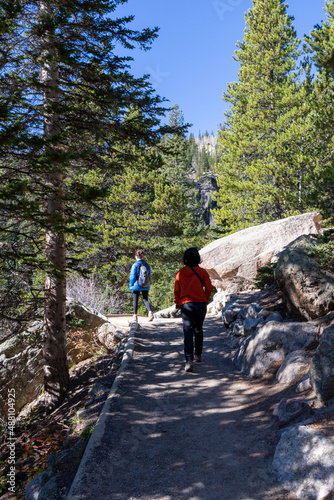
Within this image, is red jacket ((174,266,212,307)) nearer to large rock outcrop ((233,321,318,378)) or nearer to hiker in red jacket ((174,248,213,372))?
hiker in red jacket ((174,248,213,372))

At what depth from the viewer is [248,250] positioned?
464 inches

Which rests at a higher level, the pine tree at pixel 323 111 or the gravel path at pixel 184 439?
the pine tree at pixel 323 111

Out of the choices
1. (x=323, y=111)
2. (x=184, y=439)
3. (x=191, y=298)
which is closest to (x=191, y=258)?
(x=191, y=298)

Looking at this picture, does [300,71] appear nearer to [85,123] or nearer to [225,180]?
[225,180]

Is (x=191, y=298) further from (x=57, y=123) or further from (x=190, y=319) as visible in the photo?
(x=57, y=123)

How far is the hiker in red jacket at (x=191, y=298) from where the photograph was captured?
5703 millimetres

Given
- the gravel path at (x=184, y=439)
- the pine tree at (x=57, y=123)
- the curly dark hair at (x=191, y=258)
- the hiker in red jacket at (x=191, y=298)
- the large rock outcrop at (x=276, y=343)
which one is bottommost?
the gravel path at (x=184, y=439)

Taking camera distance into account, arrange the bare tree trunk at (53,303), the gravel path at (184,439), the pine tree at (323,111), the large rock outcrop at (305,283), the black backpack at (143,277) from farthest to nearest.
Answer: the pine tree at (323,111)
the black backpack at (143,277)
the bare tree trunk at (53,303)
the large rock outcrop at (305,283)
the gravel path at (184,439)

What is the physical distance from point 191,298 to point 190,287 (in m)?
0.19

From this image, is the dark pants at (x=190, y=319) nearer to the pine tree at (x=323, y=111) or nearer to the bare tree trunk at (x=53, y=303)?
the bare tree trunk at (x=53, y=303)

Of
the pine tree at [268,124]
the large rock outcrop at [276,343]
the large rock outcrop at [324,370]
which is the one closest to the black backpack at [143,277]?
the large rock outcrop at [276,343]

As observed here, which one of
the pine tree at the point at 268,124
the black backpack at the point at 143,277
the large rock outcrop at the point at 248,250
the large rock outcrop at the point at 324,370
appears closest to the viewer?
the large rock outcrop at the point at 324,370

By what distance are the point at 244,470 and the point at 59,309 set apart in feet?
15.5

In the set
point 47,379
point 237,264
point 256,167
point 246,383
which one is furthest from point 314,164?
point 47,379
